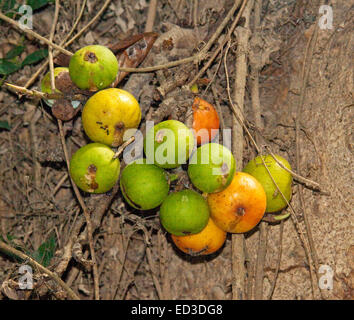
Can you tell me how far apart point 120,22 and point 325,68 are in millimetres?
1664

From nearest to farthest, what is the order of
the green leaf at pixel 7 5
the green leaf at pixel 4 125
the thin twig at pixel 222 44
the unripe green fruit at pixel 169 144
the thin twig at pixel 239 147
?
1. the unripe green fruit at pixel 169 144
2. the thin twig at pixel 239 147
3. the thin twig at pixel 222 44
4. the green leaf at pixel 7 5
5. the green leaf at pixel 4 125

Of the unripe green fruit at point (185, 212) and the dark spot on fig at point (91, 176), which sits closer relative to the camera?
the unripe green fruit at point (185, 212)

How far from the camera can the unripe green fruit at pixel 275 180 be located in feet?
8.07

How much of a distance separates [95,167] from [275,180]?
1.05 metres

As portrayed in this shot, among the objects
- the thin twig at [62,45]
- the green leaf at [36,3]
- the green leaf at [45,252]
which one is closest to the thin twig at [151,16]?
the thin twig at [62,45]

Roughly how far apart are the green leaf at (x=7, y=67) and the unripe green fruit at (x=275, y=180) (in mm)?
1944

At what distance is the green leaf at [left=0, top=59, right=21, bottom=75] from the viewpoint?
3133mm

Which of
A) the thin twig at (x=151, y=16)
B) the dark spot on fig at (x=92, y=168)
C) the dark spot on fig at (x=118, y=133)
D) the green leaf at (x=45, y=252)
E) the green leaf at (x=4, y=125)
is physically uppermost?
the thin twig at (x=151, y=16)

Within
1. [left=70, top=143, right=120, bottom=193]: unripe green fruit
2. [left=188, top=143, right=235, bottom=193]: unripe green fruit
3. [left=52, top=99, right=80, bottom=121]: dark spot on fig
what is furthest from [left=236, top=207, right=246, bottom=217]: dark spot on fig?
[left=52, top=99, right=80, bottom=121]: dark spot on fig

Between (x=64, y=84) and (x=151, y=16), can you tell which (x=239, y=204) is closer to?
(x=64, y=84)

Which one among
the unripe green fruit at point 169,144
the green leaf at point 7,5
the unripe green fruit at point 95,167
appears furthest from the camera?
the green leaf at point 7,5

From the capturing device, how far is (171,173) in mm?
2500

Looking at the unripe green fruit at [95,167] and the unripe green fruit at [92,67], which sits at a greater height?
the unripe green fruit at [92,67]

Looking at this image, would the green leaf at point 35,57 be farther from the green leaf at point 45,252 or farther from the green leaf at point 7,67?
the green leaf at point 45,252
